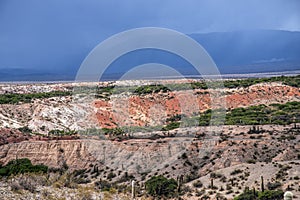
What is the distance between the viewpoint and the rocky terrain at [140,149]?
3136 centimetres

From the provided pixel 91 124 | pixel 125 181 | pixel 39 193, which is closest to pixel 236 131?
pixel 125 181

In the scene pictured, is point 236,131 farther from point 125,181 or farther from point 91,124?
point 91,124

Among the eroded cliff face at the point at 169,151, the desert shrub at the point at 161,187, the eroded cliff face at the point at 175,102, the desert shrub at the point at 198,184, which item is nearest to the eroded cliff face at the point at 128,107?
the eroded cliff face at the point at 175,102

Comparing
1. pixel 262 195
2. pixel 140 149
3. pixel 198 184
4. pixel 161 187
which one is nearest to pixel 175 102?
pixel 140 149

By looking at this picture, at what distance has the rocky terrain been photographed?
3136 centimetres

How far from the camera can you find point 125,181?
3691 centimetres

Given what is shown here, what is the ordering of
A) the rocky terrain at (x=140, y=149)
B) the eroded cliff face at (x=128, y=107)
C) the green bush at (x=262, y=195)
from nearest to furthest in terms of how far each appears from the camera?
1. the green bush at (x=262, y=195)
2. the rocky terrain at (x=140, y=149)
3. the eroded cliff face at (x=128, y=107)

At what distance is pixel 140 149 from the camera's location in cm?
4412

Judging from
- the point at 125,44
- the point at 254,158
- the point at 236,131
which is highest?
the point at 125,44

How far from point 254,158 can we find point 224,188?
742 centimetres

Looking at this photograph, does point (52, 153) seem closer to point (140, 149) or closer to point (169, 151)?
point (140, 149)

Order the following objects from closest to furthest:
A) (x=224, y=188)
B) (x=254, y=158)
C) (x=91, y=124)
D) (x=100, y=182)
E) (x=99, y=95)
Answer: (x=224, y=188) < (x=100, y=182) < (x=254, y=158) < (x=91, y=124) < (x=99, y=95)

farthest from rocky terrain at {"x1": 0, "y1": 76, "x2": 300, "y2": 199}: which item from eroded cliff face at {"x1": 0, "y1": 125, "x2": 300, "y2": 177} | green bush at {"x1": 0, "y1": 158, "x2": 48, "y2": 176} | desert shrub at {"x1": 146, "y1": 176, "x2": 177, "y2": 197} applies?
green bush at {"x1": 0, "y1": 158, "x2": 48, "y2": 176}

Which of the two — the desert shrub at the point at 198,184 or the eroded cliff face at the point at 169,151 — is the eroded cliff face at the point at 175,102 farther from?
the desert shrub at the point at 198,184
